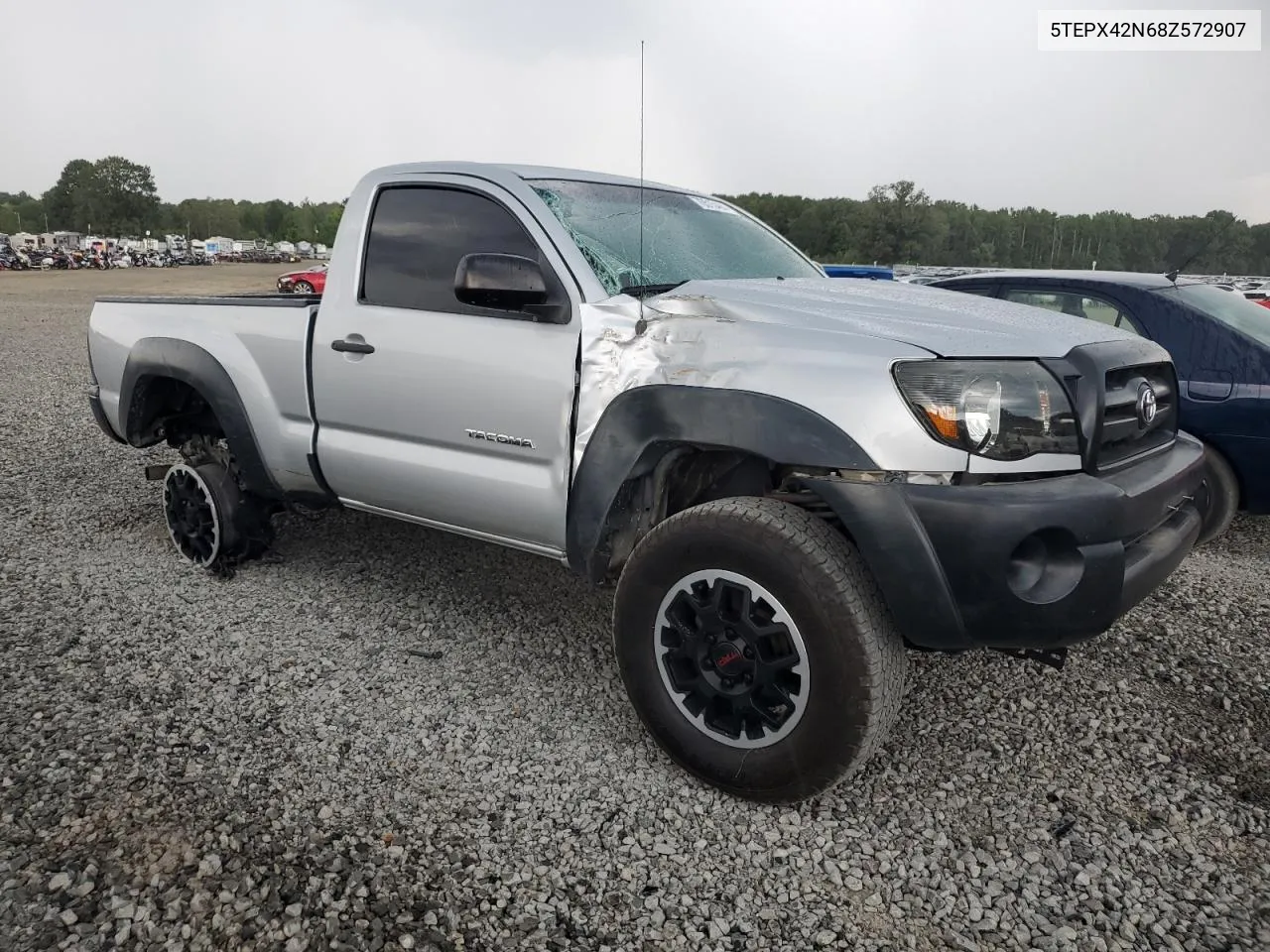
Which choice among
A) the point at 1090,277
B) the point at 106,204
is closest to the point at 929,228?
the point at 1090,277

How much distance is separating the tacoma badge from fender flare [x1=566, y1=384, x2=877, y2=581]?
0.84 ft

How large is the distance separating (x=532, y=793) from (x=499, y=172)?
2.21 m

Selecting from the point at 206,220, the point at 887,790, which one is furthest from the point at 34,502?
the point at 206,220

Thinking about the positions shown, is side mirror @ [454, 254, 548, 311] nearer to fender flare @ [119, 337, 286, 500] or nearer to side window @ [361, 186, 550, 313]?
Result: side window @ [361, 186, 550, 313]

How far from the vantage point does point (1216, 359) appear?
464 cm

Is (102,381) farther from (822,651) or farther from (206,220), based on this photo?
(206,220)

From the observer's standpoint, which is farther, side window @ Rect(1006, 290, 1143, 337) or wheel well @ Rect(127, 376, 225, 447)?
side window @ Rect(1006, 290, 1143, 337)

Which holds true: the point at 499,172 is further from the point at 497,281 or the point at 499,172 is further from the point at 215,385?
the point at 215,385

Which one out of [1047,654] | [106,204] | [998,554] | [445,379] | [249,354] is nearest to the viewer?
[998,554]

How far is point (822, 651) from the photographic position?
91.1 inches

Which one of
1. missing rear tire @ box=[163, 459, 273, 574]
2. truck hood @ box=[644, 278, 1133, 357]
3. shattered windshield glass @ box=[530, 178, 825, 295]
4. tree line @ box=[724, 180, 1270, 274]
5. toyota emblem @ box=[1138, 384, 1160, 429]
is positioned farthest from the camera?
tree line @ box=[724, 180, 1270, 274]

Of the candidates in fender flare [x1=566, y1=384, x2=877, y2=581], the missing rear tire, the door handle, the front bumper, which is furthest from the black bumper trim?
the front bumper

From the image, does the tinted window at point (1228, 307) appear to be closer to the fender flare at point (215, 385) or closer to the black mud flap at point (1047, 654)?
the black mud flap at point (1047, 654)

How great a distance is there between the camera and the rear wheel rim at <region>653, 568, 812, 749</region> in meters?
2.42
